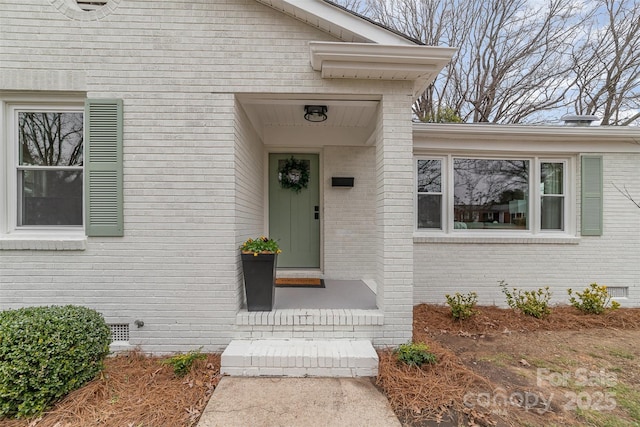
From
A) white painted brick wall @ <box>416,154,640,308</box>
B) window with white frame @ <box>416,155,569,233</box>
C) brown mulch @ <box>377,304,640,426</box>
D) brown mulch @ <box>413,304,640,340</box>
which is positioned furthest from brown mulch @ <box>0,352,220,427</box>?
window with white frame @ <box>416,155,569,233</box>

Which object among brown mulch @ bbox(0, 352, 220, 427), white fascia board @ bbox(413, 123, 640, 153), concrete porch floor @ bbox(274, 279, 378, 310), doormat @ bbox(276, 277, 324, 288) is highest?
white fascia board @ bbox(413, 123, 640, 153)

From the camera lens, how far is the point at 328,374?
262 centimetres

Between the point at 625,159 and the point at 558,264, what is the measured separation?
2.10 meters

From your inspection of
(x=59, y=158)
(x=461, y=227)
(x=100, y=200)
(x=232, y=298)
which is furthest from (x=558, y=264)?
(x=59, y=158)

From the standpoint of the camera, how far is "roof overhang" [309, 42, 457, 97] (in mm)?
2746

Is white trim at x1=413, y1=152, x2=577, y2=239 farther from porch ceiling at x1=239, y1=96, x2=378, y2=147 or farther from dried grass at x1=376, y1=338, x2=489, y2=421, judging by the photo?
dried grass at x1=376, y1=338, x2=489, y2=421

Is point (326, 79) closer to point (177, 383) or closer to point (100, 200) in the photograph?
point (100, 200)

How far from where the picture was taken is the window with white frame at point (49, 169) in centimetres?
306

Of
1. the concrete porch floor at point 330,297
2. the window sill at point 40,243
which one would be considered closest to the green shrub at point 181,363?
the concrete porch floor at point 330,297

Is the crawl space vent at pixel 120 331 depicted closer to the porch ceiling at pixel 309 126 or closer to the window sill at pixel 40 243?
the window sill at pixel 40 243

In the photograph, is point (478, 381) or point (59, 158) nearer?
point (478, 381)

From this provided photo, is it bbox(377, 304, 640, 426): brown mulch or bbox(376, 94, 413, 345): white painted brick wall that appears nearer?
bbox(377, 304, 640, 426): brown mulch

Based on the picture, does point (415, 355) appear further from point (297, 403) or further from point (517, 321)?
point (517, 321)

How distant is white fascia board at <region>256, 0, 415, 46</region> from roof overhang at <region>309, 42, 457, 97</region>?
0.22 metres
